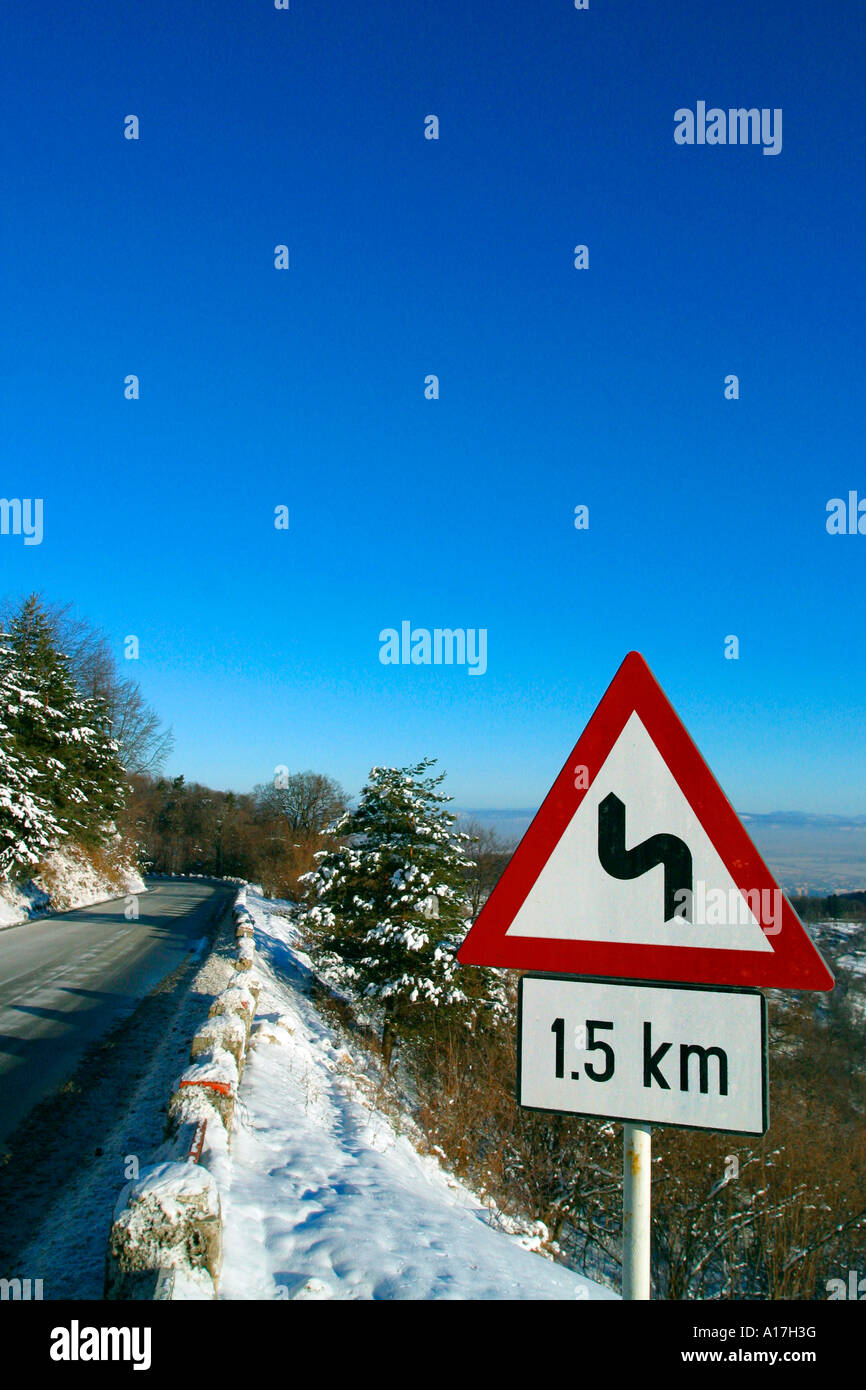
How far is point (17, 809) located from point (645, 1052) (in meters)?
25.8

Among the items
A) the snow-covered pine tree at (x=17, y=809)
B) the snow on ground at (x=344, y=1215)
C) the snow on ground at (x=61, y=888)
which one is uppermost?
the snow-covered pine tree at (x=17, y=809)

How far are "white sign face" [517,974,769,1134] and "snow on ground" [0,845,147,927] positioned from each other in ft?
75.0

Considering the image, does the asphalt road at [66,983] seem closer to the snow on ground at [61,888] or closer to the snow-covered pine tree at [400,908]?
the snow on ground at [61,888]

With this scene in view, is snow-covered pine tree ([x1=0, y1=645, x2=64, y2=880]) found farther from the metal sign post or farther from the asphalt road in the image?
the metal sign post

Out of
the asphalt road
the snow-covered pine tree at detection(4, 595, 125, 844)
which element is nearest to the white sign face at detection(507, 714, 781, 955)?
the asphalt road

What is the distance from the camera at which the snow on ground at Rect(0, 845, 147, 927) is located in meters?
23.6

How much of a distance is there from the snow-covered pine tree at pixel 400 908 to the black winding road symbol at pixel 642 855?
1180 centimetres

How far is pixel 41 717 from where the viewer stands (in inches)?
1084

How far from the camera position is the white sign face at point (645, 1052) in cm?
182

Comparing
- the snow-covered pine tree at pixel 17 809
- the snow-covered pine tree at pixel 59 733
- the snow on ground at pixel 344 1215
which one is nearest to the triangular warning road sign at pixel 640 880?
the snow on ground at pixel 344 1215

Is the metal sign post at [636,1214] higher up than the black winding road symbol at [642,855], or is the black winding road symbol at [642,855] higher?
the black winding road symbol at [642,855]

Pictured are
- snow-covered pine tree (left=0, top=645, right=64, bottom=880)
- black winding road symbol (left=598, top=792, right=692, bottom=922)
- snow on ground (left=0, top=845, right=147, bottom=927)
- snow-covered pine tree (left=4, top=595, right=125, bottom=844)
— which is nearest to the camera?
black winding road symbol (left=598, top=792, right=692, bottom=922)

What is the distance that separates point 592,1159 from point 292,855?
24.1m
